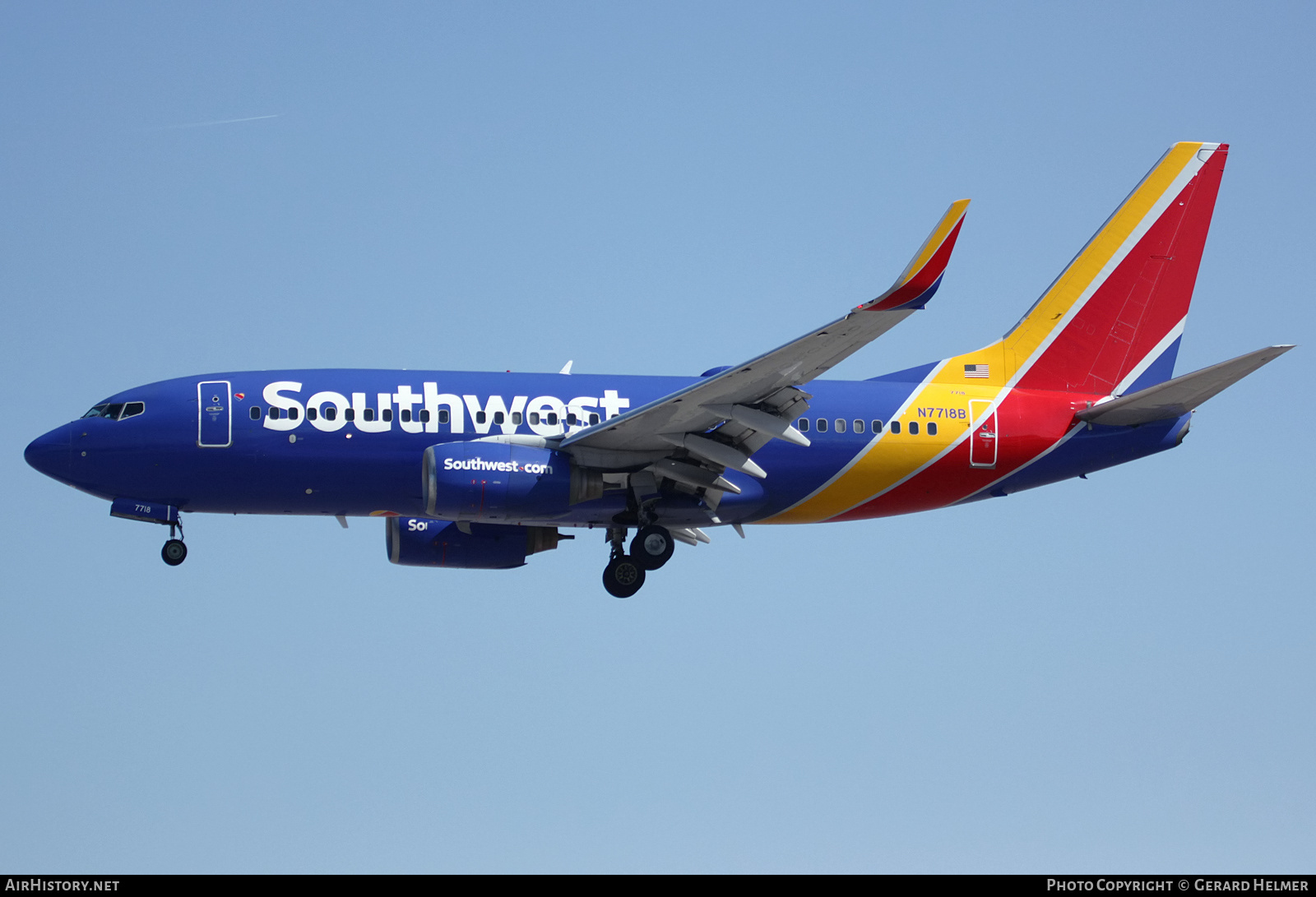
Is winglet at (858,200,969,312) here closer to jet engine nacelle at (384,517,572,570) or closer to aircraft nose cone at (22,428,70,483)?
jet engine nacelle at (384,517,572,570)

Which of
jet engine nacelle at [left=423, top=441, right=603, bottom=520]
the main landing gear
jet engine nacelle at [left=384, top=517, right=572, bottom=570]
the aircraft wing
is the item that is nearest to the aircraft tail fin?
the aircraft wing

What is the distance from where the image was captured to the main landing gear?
33.6 metres

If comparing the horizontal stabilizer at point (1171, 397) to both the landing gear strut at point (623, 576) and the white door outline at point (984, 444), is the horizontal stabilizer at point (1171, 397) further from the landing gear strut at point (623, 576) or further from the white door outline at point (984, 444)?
the landing gear strut at point (623, 576)

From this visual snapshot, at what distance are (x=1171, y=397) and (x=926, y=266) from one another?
10112 millimetres

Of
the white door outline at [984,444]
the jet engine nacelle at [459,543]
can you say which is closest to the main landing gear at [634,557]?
the jet engine nacelle at [459,543]

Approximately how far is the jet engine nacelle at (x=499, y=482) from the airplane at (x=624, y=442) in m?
0.04

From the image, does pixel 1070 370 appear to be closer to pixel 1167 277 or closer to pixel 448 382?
pixel 1167 277

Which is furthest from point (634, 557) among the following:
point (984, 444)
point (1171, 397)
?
point (1171, 397)

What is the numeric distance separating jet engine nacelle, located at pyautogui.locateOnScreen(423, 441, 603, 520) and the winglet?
8250mm

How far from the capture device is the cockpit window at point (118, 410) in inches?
1298

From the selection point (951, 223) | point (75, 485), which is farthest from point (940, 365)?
point (75, 485)

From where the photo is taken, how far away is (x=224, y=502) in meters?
32.8

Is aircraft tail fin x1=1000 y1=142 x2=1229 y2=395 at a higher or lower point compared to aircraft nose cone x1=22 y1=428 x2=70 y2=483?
higher

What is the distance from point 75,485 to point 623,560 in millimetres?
11315
